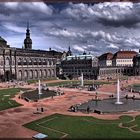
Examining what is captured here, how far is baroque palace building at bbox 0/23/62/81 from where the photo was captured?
97750 mm

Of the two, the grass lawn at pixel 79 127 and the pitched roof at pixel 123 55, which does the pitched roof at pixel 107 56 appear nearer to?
the pitched roof at pixel 123 55

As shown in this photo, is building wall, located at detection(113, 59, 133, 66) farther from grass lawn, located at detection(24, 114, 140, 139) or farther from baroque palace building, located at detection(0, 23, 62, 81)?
grass lawn, located at detection(24, 114, 140, 139)

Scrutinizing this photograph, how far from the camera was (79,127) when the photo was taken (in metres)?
27.9

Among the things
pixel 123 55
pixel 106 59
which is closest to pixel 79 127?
pixel 106 59

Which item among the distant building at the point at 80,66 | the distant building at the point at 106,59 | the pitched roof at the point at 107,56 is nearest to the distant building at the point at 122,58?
the distant building at the point at 106,59

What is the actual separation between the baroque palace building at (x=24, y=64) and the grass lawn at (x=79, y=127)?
68.0m

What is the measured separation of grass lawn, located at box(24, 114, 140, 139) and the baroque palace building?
67998 millimetres

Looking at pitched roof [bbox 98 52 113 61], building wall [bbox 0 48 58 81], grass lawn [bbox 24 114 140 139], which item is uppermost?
pitched roof [bbox 98 52 113 61]

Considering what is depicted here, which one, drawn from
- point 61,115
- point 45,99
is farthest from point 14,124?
point 45,99

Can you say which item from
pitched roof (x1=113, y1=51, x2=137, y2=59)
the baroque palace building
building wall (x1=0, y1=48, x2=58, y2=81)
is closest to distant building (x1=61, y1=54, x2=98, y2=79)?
the baroque palace building

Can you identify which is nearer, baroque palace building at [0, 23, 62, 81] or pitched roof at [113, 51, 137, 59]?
baroque palace building at [0, 23, 62, 81]

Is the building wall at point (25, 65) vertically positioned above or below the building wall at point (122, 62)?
below

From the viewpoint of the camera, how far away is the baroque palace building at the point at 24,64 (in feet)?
321

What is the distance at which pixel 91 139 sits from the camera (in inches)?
898
